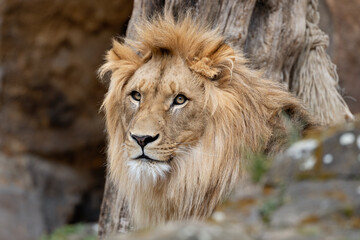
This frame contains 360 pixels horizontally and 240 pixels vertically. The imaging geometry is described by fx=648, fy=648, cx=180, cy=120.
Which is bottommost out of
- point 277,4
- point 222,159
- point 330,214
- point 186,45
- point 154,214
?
point 154,214

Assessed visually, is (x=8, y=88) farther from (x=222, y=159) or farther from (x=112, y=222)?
(x=222, y=159)

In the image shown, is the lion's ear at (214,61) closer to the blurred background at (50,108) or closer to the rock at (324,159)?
the rock at (324,159)

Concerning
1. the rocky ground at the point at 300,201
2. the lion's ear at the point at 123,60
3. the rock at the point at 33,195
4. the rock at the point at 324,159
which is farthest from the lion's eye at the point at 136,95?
the rock at the point at 33,195

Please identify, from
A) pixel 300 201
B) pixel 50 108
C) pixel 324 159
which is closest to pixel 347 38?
pixel 50 108

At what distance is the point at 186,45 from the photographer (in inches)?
187

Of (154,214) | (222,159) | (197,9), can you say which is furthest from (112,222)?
(197,9)

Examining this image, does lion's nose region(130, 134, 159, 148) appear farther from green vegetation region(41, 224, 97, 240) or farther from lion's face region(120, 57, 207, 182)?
green vegetation region(41, 224, 97, 240)

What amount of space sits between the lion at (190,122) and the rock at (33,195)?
5.78 meters

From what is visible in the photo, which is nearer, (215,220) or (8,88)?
(215,220)

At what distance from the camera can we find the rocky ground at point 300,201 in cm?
220

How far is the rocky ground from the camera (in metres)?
2.20

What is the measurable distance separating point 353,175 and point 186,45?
8.27 ft

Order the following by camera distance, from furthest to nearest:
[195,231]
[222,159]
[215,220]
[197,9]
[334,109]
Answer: [334,109] < [197,9] < [222,159] < [215,220] < [195,231]

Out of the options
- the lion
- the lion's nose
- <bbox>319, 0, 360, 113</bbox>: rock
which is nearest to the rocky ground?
the lion's nose
